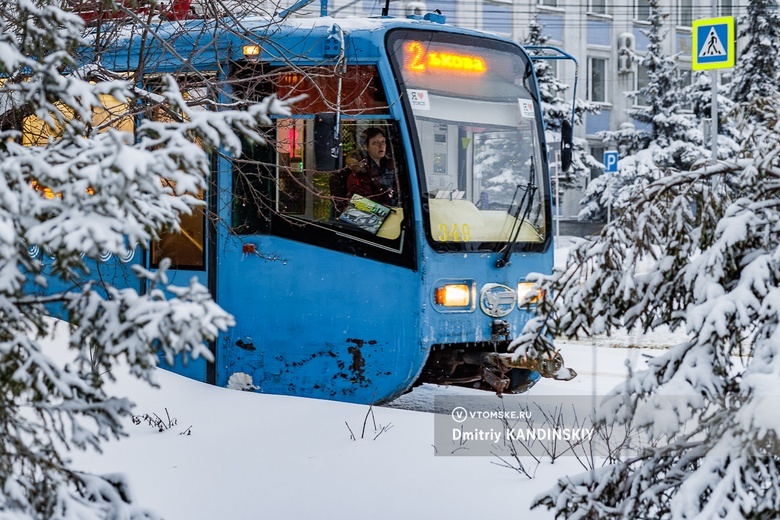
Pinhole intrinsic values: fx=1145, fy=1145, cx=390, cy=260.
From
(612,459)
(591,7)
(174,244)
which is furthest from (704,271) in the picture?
(591,7)

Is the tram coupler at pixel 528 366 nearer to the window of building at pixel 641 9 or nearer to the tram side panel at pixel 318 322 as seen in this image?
the tram side panel at pixel 318 322

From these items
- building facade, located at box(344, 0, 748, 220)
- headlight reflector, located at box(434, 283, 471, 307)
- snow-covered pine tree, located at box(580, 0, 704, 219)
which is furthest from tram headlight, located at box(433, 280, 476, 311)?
building facade, located at box(344, 0, 748, 220)

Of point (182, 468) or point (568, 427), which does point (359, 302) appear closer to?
point (568, 427)

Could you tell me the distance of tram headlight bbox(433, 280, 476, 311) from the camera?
8.04m

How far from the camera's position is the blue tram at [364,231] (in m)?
7.96

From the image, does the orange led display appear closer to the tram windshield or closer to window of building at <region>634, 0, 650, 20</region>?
the tram windshield

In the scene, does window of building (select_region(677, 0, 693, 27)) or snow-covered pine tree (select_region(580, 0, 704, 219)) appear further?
window of building (select_region(677, 0, 693, 27))

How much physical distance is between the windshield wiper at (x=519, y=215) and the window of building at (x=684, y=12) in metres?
36.0

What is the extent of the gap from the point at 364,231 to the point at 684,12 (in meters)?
37.6

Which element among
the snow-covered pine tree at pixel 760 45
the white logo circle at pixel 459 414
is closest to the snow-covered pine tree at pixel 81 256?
the white logo circle at pixel 459 414

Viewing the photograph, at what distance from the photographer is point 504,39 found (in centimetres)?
888

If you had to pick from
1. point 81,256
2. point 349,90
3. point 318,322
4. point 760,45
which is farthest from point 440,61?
point 760,45

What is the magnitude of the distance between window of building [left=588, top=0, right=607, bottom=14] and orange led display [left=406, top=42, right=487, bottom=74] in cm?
3215

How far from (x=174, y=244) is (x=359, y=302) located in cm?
152
